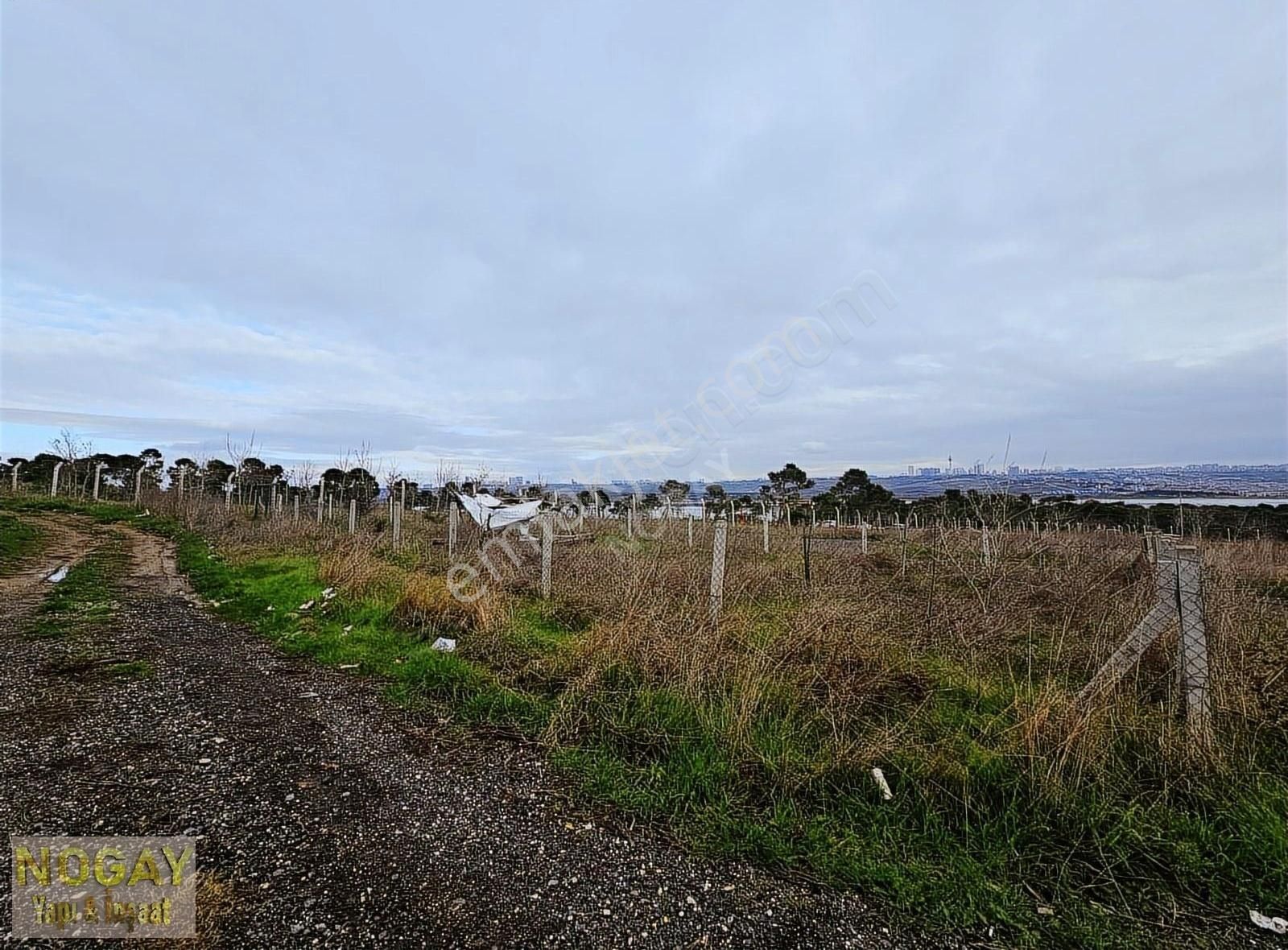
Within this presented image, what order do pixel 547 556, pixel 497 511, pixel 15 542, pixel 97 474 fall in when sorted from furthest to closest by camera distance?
pixel 97 474
pixel 497 511
pixel 15 542
pixel 547 556

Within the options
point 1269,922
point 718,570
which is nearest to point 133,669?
point 718,570

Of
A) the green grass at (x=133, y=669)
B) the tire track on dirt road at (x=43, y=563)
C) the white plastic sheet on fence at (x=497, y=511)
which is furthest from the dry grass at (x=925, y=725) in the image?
the white plastic sheet on fence at (x=497, y=511)

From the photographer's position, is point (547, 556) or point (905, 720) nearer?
point (905, 720)

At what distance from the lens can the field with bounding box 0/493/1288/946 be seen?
214 cm

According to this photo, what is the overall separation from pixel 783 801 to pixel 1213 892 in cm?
159

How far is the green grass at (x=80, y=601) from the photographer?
204 inches

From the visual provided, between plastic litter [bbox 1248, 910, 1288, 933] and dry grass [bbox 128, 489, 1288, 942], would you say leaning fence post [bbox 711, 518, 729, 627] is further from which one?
plastic litter [bbox 1248, 910, 1288, 933]

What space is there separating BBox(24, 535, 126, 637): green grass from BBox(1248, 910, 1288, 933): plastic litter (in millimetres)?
8037

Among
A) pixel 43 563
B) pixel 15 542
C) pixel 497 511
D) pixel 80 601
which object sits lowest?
pixel 80 601

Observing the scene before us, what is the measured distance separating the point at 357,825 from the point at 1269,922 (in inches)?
137

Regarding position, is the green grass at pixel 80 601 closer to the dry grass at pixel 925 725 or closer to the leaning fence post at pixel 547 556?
the dry grass at pixel 925 725

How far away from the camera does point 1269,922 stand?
1938 mm

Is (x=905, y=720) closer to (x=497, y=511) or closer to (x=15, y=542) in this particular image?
(x=497, y=511)

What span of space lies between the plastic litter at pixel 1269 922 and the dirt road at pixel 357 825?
1163 millimetres
